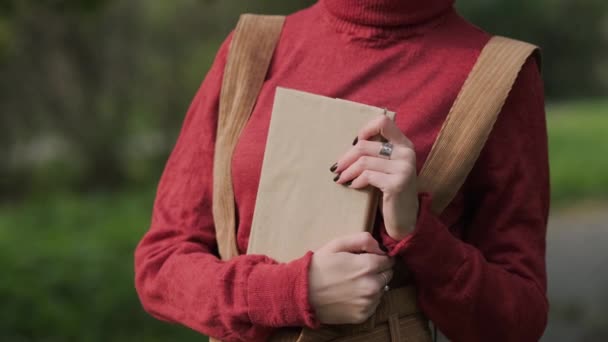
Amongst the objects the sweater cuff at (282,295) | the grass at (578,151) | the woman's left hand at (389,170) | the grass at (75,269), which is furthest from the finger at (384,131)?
the grass at (578,151)

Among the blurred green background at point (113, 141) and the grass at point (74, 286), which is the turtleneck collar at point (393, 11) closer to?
the grass at point (74, 286)

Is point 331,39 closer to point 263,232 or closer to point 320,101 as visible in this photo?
point 320,101

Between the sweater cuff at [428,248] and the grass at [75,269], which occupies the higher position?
the sweater cuff at [428,248]

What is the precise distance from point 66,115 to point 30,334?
142 inches

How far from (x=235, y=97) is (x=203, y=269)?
36cm

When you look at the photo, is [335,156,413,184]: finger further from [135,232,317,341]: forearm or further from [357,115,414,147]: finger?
[135,232,317,341]: forearm

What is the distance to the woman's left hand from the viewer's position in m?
1.72

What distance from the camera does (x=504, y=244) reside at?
6.43 feet

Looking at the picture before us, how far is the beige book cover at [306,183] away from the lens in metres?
1.79

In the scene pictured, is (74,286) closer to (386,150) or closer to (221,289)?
(221,289)

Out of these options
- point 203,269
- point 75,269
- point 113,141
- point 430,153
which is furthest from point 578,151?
point 203,269

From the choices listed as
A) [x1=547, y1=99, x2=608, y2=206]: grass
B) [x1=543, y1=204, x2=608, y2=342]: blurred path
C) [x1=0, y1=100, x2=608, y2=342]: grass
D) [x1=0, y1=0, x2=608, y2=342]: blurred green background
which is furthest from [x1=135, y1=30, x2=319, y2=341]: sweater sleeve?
[x1=547, y1=99, x2=608, y2=206]: grass

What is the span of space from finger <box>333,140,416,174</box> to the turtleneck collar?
0.34 metres

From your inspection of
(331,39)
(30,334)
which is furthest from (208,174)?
(30,334)
